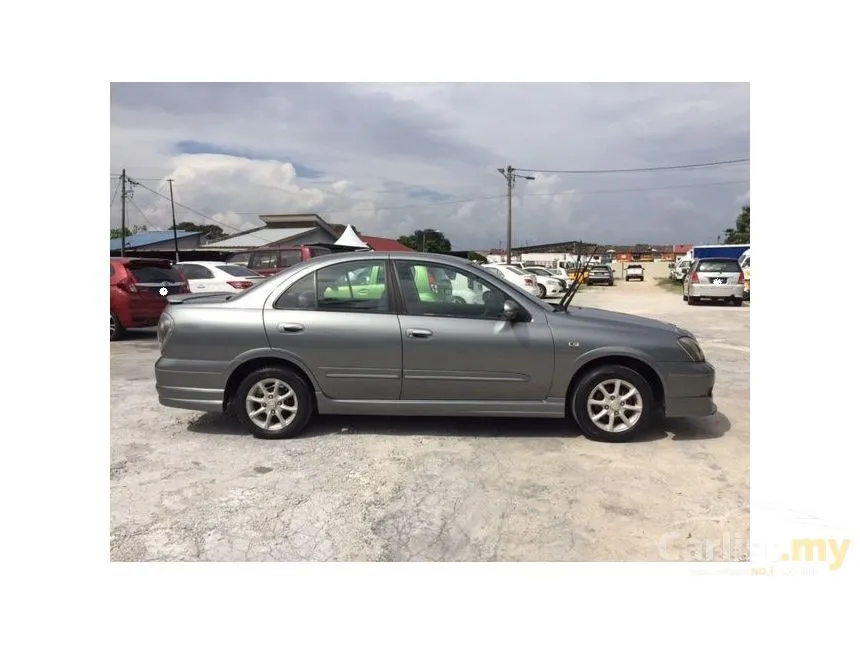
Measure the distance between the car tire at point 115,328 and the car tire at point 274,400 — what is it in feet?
20.5

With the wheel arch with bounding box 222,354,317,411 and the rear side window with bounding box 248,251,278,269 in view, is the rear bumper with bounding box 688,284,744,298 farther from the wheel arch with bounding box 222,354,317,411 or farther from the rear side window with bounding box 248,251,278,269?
the wheel arch with bounding box 222,354,317,411

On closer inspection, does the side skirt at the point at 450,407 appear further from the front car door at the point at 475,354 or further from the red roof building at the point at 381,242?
the red roof building at the point at 381,242

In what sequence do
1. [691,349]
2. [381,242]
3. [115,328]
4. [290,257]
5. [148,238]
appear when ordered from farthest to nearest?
[148,238] → [381,242] → [290,257] → [115,328] → [691,349]

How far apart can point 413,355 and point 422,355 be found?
71 millimetres

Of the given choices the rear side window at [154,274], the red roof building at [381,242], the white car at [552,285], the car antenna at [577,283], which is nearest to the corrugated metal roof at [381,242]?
the red roof building at [381,242]

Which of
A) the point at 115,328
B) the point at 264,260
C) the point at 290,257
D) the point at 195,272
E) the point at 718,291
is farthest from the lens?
the point at 718,291

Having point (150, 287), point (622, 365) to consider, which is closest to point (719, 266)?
point (622, 365)

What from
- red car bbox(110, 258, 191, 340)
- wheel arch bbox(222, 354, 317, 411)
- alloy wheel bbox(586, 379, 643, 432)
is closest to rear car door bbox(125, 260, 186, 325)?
red car bbox(110, 258, 191, 340)

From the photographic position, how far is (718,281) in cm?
1667

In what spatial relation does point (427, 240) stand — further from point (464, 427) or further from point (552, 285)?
point (464, 427)

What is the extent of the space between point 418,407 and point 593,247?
232cm

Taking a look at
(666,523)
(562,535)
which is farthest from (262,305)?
(666,523)

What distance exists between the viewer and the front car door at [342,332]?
14.0 ft

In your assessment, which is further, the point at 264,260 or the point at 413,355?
the point at 264,260
